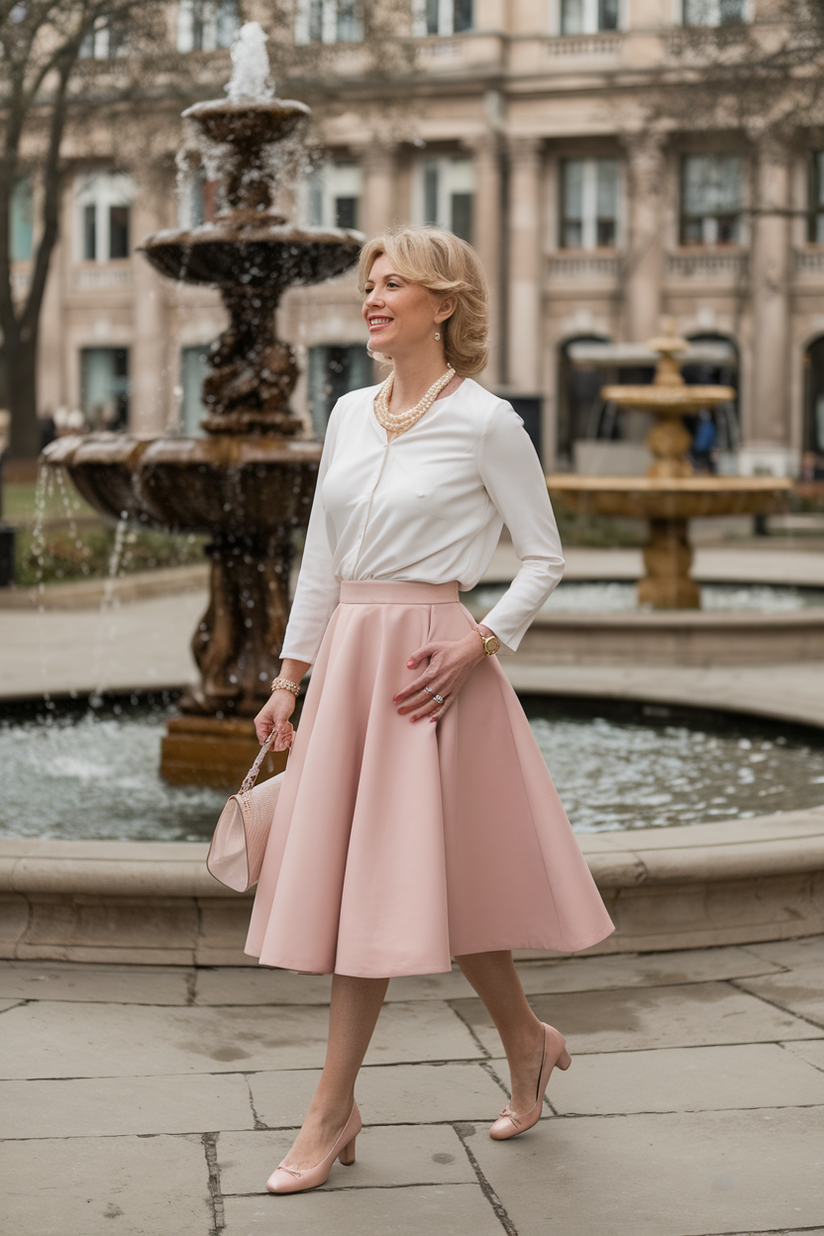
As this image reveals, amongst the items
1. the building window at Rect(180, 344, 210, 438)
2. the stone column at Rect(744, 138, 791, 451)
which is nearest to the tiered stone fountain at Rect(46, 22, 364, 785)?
the building window at Rect(180, 344, 210, 438)

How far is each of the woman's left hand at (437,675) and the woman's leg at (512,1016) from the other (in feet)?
1.73

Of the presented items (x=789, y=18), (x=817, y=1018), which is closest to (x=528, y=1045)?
(x=817, y=1018)

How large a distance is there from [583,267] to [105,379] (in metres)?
13.8

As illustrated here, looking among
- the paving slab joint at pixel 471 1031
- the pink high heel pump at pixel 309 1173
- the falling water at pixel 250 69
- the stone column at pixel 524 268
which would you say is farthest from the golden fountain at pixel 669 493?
the stone column at pixel 524 268

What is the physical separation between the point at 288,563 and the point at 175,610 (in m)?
8.39

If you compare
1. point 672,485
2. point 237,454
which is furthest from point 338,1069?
point 672,485

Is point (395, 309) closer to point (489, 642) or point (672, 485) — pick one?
point (489, 642)

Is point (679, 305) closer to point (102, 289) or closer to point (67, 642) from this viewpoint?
point (102, 289)

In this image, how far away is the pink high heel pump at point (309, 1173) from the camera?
3051 millimetres

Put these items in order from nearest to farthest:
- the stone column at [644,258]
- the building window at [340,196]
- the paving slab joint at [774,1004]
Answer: the paving slab joint at [774,1004] < the stone column at [644,258] < the building window at [340,196]

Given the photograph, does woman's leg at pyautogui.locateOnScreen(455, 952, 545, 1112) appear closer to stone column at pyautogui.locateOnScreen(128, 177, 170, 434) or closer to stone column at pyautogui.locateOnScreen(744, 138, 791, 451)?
stone column at pyautogui.locateOnScreen(744, 138, 791, 451)

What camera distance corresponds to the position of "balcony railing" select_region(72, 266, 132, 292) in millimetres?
44188

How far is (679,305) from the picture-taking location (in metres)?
40.6

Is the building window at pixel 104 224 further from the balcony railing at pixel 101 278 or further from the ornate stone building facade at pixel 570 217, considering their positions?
the ornate stone building facade at pixel 570 217
